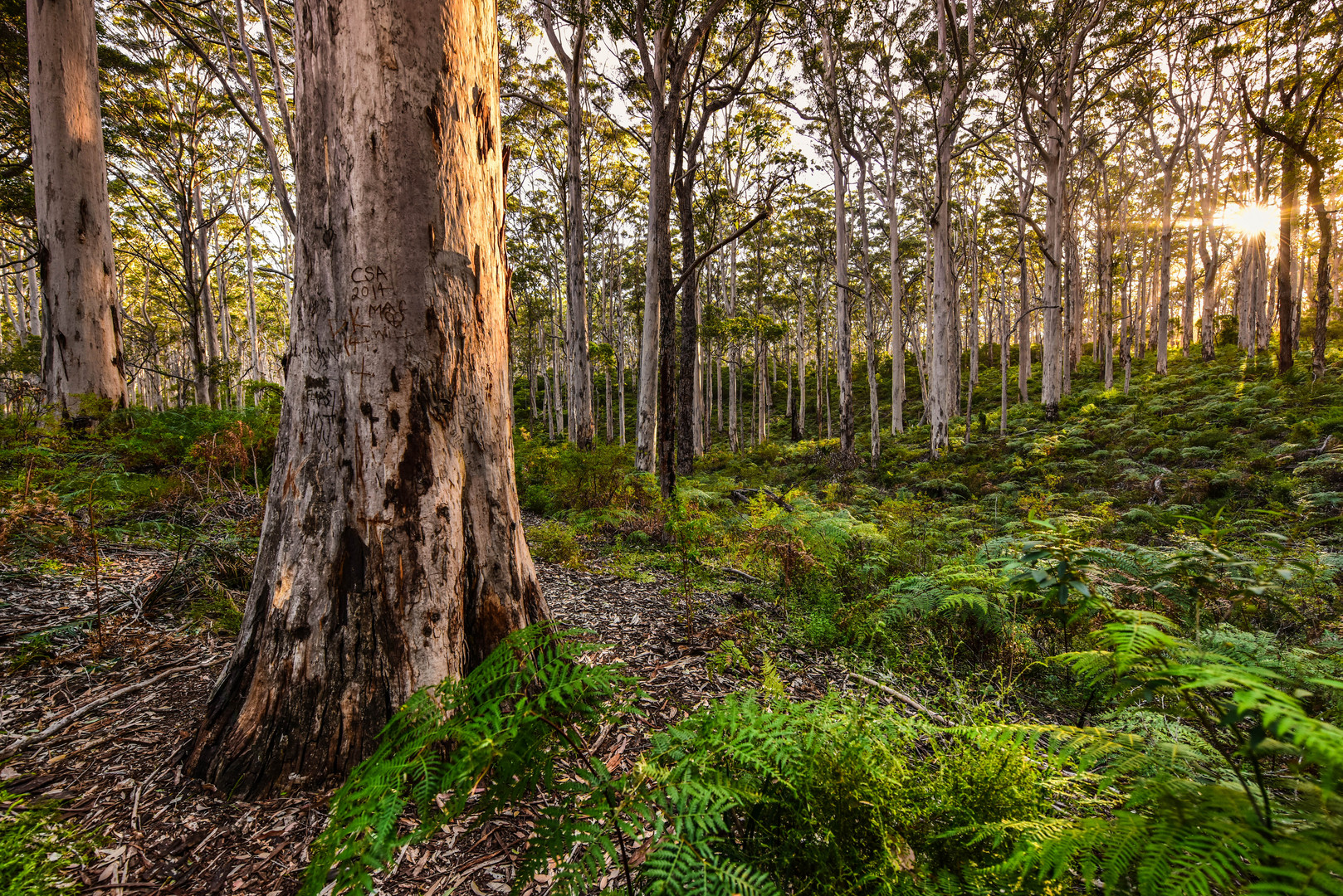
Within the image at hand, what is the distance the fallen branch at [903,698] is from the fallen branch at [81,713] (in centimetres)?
320

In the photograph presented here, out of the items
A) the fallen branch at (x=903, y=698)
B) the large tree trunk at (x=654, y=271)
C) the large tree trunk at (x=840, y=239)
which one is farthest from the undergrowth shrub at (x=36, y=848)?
the large tree trunk at (x=840, y=239)

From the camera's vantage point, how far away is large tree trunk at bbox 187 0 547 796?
1.72 metres

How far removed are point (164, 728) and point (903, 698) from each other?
3.11m

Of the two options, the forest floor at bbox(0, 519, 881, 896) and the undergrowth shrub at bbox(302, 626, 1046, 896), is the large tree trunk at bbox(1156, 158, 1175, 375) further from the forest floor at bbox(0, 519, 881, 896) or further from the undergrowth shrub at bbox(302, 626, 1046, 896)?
the undergrowth shrub at bbox(302, 626, 1046, 896)

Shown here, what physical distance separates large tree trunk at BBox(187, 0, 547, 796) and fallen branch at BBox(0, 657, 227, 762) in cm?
60

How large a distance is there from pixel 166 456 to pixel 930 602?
21.8ft

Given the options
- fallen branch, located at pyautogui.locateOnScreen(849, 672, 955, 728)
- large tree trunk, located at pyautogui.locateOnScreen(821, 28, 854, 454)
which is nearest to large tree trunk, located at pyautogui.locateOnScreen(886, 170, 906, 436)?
large tree trunk, located at pyautogui.locateOnScreen(821, 28, 854, 454)

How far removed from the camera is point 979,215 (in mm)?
22938

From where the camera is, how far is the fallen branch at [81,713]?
174cm

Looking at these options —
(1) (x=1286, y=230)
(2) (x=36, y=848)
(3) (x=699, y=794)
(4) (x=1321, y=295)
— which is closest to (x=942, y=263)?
(1) (x=1286, y=230)

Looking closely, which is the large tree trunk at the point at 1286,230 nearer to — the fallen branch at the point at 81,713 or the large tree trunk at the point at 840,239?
the large tree trunk at the point at 840,239

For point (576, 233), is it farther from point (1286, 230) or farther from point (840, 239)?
point (1286, 230)

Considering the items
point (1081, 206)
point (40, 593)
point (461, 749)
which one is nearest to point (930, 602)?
point (461, 749)

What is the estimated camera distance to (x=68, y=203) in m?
4.72
